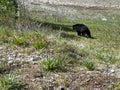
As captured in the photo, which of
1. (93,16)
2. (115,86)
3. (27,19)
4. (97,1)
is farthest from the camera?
(97,1)

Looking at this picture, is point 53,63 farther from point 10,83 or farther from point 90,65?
point 10,83

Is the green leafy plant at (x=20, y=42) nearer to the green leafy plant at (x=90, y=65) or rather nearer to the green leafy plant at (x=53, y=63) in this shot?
the green leafy plant at (x=53, y=63)

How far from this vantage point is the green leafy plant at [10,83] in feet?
20.2

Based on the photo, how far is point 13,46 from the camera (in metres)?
8.02

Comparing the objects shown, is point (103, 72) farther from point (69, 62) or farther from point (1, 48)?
point (1, 48)

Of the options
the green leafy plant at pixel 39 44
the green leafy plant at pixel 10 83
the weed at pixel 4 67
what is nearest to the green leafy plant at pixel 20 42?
the green leafy plant at pixel 39 44

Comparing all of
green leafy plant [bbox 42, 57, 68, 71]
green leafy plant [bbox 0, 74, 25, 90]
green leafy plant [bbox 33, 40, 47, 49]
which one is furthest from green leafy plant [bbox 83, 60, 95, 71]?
green leafy plant [bbox 0, 74, 25, 90]

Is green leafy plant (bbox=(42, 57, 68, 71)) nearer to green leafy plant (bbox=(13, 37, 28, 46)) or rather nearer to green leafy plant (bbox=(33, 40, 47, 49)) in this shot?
green leafy plant (bbox=(33, 40, 47, 49))

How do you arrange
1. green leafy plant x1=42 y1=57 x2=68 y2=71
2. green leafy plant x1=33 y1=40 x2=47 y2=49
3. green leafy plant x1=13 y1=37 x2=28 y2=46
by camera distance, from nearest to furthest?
green leafy plant x1=42 y1=57 x2=68 y2=71
green leafy plant x1=33 y1=40 x2=47 y2=49
green leafy plant x1=13 y1=37 x2=28 y2=46

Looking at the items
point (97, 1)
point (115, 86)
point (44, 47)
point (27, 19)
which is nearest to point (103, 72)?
point (115, 86)

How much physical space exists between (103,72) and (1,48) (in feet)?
7.17

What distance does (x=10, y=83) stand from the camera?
6238 mm

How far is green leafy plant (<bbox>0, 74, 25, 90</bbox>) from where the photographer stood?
6168 mm

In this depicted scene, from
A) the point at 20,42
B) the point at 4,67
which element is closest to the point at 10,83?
the point at 4,67
